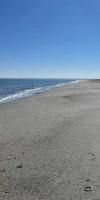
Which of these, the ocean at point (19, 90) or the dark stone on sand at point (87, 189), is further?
the ocean at point (19, 90)

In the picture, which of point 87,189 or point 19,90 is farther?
point 19,90

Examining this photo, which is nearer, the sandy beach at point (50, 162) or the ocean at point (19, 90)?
the sandy beach at point (50, 162)

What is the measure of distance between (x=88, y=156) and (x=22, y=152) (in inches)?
86.7

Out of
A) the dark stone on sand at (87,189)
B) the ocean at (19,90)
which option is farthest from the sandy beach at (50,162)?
the ocean at (19,90)

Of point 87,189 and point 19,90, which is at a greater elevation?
point 19,90

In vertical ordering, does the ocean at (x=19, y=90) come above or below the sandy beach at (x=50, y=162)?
above

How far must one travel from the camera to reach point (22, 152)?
8.66 meters

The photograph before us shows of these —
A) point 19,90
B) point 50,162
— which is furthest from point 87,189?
point 19,90

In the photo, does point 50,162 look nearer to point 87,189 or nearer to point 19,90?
point 87,189

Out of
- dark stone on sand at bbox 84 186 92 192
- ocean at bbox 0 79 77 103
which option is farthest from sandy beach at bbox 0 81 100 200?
ocean at bbox 0 79 77 103

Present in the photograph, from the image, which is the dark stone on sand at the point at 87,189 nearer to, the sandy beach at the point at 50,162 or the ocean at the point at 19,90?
the sandy beach at the point at 50,162

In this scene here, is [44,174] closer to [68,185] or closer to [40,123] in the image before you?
[68,185]

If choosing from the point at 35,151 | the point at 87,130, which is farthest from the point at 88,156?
the point at 87,130

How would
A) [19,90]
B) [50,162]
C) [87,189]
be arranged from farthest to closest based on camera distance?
1. [19,90]
2. [50,162]
3. [87,189]
